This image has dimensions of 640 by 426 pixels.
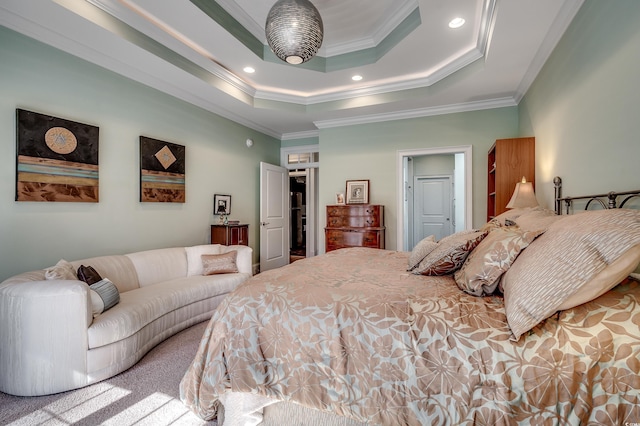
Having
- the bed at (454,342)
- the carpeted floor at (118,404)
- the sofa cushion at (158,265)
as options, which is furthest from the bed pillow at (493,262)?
the sofa cushion at (158,265)

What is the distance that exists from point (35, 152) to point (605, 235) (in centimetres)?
377

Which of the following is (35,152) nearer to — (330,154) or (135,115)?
(135,115)

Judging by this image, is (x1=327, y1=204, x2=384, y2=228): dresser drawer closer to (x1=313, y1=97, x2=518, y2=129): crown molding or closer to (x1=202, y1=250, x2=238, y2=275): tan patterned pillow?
(x1=313, y1=97, x2=518, y2=129): crown molding

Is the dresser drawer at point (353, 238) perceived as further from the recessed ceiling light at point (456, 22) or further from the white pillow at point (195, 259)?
the recessed ceiling light at point (456, 22)

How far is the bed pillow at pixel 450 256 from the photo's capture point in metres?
1.71

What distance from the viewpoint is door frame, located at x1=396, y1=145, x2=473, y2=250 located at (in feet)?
14.0

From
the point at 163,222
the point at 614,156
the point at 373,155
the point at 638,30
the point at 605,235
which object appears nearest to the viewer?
the point at 605,235

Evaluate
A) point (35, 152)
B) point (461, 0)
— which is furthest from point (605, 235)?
point (35, 152)

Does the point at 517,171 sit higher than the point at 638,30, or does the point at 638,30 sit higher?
the point at 638,30

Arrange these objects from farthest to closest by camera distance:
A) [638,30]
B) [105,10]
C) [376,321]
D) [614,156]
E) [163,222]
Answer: [163,222], [105,10], [614,156], [638,30], [376,321]

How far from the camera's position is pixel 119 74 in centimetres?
317

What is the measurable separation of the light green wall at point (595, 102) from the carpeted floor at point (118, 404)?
271 centimetres

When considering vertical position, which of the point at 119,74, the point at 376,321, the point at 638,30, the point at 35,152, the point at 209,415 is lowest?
the point at 209,415

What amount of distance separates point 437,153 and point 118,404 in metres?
4.56
